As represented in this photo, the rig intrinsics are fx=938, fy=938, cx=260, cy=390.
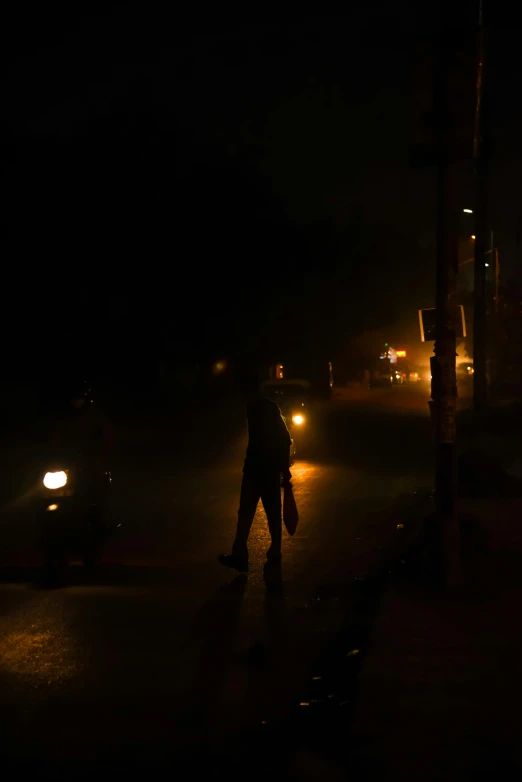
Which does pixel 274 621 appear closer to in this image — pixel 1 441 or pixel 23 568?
pixel 23 568

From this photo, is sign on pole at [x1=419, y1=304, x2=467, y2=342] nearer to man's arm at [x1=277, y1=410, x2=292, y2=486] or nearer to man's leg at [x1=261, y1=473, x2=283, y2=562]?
man's arm at [x1=277, y1=410, x2=292, y2=486]

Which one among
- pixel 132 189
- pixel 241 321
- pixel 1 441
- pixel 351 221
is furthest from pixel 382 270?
pixel 1 441

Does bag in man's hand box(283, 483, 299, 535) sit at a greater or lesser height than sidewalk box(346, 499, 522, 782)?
greater

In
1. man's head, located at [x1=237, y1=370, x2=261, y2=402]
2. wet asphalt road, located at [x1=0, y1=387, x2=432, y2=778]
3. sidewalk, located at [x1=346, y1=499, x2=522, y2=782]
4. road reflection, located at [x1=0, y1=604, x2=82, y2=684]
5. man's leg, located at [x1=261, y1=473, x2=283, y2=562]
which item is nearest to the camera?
sidewalk, located at [x1=346, y1=499, x2=522, y2=782]

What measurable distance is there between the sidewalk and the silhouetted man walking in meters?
1.36

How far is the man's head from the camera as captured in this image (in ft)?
28.6

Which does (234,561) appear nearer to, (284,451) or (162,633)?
(284,451)

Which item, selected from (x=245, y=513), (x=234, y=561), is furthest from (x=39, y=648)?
(x=245, y=513)

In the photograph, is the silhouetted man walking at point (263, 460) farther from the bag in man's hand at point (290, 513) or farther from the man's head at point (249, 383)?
the bag in man's hand at point (290, 513)

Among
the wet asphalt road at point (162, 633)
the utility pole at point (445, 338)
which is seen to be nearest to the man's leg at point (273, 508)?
the wet asphalt road at point (162, 633)

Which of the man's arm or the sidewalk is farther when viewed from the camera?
the man's arm

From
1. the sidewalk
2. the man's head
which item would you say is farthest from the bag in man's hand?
the sidewalk

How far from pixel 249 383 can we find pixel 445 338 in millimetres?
1868

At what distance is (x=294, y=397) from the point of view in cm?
2248
